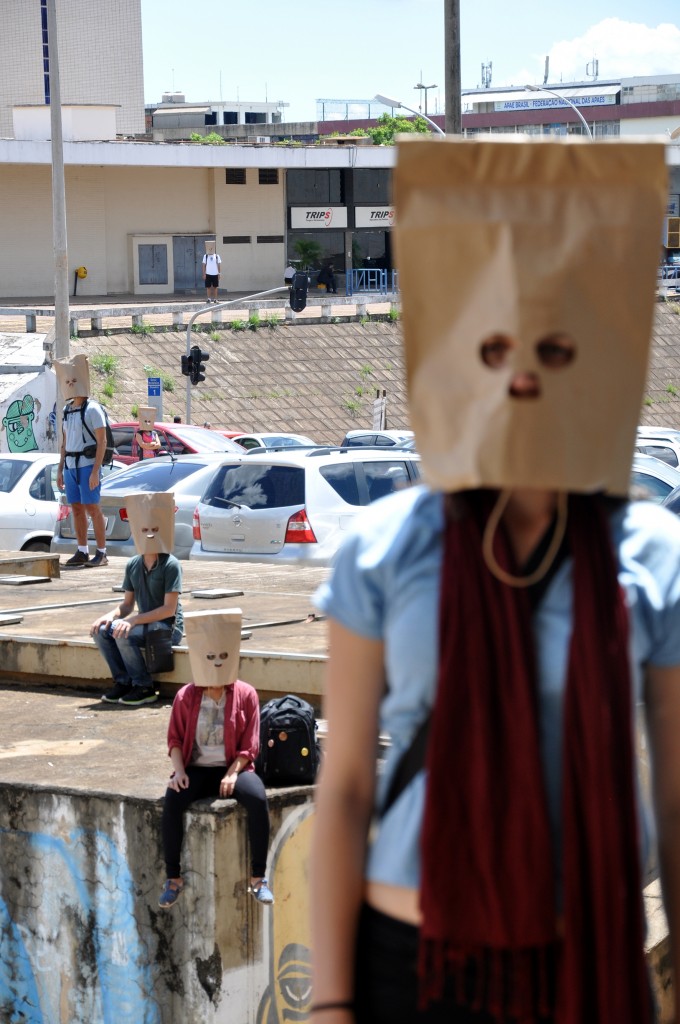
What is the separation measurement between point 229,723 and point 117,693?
246 centimetres

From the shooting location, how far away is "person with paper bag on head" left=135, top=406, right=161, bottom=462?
66.1 feet

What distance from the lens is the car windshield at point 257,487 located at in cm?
1346

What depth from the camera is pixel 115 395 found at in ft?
111

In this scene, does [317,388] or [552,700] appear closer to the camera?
[552,700]

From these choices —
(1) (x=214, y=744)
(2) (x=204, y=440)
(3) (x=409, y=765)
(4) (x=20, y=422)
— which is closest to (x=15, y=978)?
(1) (x=214, y=744)

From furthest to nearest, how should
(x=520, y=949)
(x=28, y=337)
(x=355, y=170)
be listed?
(x=355, y=170), (x=28, y=337), (x=520, y=949)

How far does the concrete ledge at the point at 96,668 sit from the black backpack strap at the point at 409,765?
5.98 meters

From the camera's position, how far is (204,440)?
71.8 feet

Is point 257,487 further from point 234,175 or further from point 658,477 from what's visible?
point 234,175

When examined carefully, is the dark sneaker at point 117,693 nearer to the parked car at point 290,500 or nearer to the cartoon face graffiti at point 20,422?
the parked car at point 290,500

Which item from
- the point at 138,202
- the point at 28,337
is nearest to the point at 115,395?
the point at 28,337

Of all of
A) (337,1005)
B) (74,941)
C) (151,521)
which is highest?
(337,1005)

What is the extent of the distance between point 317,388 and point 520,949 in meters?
35.8

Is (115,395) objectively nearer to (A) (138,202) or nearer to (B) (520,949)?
(A) (138,202)
